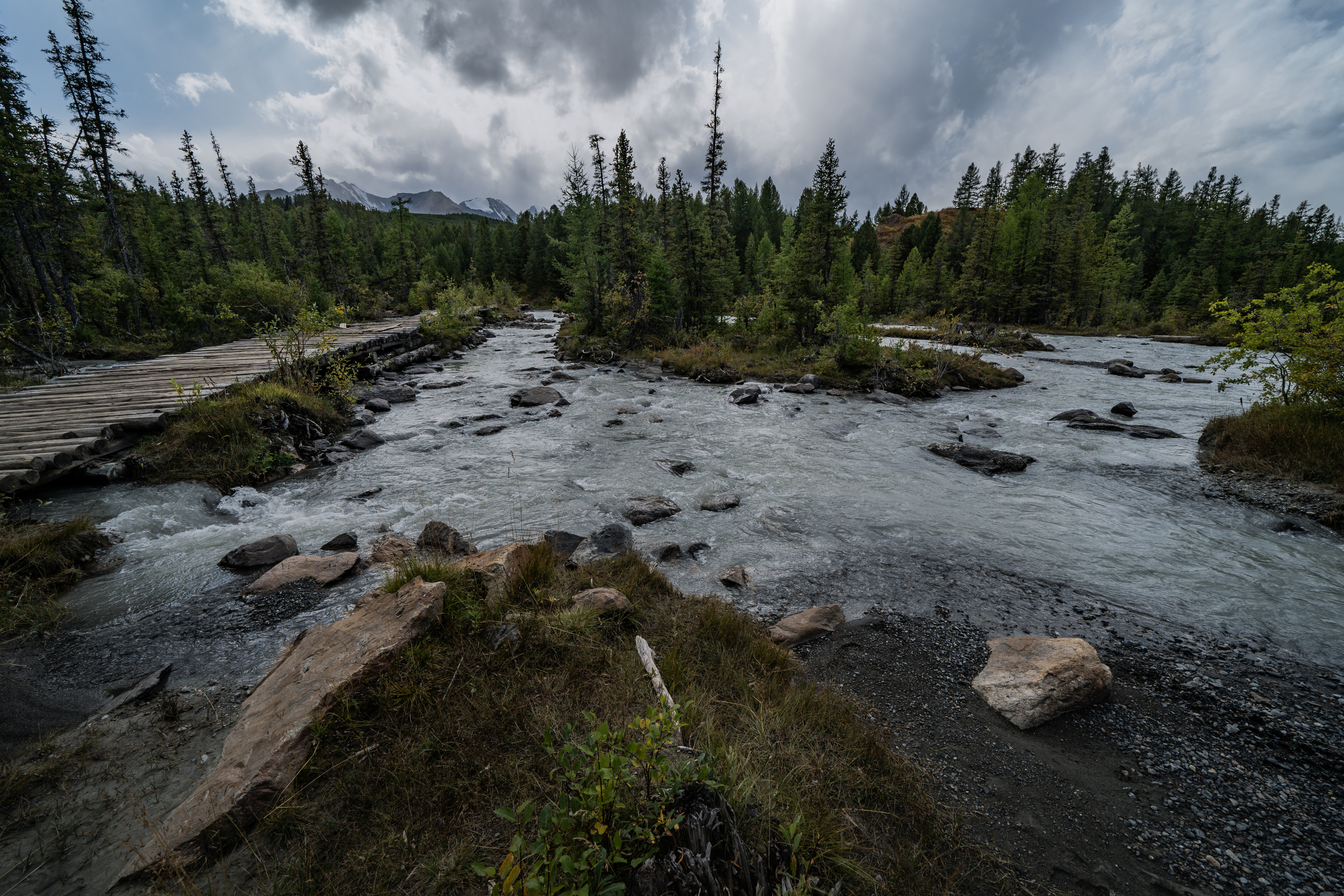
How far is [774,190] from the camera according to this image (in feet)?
326

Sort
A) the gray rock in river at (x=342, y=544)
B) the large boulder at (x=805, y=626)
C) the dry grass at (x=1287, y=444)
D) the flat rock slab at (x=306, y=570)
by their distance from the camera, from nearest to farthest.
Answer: the large boulder at (x=805, y=626) < the flat rock slab at (x=306, y=570) < the gray rock in river at (x=342, y=544) < the dry grass at (x=1287, y=444)

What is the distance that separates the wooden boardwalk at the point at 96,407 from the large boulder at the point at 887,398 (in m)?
19.2

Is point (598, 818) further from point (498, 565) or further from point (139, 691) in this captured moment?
point (139, 691)

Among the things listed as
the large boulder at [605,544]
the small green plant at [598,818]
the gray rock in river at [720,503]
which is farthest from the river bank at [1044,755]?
the gray rock in river at [720,503]

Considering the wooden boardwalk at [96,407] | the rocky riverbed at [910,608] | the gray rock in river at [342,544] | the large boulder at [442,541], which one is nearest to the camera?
the rocky riverbed at [910,608]

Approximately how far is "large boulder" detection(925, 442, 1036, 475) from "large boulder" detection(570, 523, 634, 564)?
336 inches

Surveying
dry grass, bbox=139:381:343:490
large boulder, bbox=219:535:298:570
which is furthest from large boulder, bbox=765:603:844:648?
dry grass, bbox=139:381:343:490

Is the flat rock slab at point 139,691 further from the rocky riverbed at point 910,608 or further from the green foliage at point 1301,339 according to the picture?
the green foliage at point 1301,339

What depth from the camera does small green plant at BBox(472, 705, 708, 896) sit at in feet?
5.67

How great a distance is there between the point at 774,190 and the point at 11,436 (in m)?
112

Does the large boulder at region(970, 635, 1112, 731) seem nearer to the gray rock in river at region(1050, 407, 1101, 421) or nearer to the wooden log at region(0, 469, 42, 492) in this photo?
the wooden log at region(0, 469, 42, 492)

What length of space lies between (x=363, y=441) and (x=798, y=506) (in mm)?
10241

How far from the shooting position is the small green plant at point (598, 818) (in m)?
1.73

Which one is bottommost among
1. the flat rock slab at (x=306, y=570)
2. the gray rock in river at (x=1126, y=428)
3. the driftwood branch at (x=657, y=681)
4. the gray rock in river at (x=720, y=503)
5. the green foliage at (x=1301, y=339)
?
the gray rock in river at (x=720, y=503)
